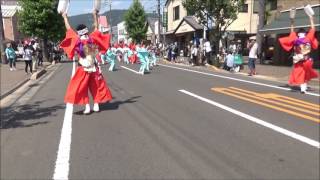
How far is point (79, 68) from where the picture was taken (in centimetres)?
948

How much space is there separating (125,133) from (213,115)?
2.36 m

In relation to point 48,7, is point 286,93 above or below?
below

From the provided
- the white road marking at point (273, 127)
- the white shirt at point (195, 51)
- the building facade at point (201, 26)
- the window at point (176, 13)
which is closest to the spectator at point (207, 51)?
the white shirt at point (195, 51)

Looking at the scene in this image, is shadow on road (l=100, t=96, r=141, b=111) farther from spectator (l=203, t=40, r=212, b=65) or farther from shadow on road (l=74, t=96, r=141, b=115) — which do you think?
spectator (l=203, t=40, r=212, b=65)

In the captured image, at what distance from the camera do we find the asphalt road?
5.46 m

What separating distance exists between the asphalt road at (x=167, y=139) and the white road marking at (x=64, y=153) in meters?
0.01

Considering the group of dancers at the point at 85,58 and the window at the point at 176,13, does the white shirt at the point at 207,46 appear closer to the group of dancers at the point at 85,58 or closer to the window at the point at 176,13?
the group of dancers at the point at 85,58

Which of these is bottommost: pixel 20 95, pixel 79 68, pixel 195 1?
pixel 20 95

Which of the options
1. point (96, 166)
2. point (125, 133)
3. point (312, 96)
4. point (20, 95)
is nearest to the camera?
point (96, 166)

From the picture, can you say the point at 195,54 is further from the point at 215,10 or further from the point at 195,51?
the point at 215,10

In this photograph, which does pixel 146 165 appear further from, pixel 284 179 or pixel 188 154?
Result: pixel 284 179

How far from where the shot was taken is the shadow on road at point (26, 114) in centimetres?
882

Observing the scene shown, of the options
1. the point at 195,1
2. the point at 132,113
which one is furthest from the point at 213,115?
the point at 195,1

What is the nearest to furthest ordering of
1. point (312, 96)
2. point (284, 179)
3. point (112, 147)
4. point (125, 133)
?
point (284, 179) → point (112, 147) → point (125, 133) → point (312, 96)
